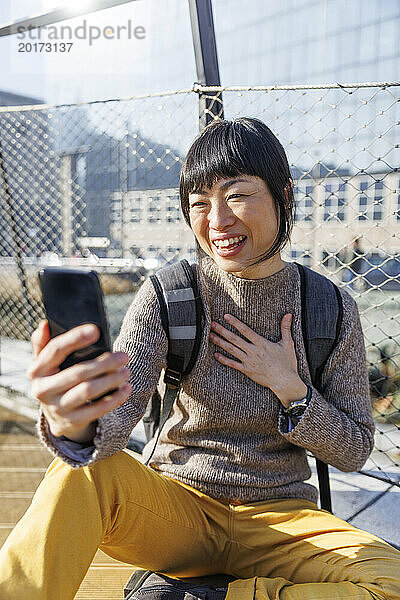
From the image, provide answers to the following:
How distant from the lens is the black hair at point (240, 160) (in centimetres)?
117

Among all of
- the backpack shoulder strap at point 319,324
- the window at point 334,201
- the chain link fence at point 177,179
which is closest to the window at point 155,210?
the chain link fence at point 177,179

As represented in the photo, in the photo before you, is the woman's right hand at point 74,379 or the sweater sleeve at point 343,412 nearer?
the woman's right hand at point 74,379

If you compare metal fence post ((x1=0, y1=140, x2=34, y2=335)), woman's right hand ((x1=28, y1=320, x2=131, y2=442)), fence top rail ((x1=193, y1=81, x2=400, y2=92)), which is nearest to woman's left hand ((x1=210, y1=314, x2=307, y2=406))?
woman's right hand ((x1=28, y1=320, x2=131, y2=442))

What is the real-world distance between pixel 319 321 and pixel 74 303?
64 cm

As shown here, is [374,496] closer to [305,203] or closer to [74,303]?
[305,203]

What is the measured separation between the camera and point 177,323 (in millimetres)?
1212

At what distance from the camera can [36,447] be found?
251 centimetres

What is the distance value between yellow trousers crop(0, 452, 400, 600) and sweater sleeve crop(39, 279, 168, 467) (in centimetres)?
7

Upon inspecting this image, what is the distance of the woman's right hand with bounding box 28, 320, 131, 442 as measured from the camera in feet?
2.42

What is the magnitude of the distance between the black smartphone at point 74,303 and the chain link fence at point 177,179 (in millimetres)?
1087

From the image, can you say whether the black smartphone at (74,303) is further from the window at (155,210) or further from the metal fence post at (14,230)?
the metal fence post at (14,230)

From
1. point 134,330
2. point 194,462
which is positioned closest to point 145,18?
point 134,330

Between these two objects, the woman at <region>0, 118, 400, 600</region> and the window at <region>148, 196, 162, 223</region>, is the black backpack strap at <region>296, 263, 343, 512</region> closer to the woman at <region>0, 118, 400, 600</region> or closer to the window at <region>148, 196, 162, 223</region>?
the woman at <region>0, 118, 400, 600</region>

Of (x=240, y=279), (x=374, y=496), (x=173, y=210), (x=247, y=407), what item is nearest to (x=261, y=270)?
(x=240, y=279)
